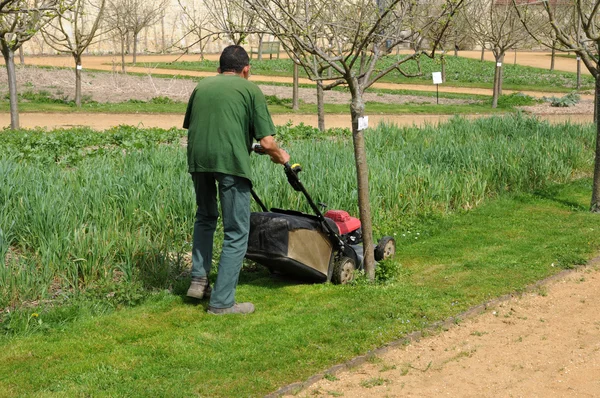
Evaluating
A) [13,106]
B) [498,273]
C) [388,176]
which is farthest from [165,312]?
[13,106]

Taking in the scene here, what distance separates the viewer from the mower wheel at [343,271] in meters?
6.16

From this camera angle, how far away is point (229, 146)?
5.23 meters

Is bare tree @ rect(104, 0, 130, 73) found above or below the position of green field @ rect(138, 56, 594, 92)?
above

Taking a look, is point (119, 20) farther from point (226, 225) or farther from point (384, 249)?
point (226, 225)

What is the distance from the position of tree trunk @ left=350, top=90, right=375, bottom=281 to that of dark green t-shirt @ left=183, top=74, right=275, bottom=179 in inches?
40.2

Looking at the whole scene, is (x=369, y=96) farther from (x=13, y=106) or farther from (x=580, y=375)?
(x=580, y=375)

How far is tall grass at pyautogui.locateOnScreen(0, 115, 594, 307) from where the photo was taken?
19.4ft

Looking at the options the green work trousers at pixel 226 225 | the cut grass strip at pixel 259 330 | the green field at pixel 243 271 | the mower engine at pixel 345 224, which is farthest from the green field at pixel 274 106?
the green work trousers at pixel 226 225

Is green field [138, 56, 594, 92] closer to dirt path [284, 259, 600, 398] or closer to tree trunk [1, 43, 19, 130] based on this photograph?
tree trunk [1, 43, 19, 130]

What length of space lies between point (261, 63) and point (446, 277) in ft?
106

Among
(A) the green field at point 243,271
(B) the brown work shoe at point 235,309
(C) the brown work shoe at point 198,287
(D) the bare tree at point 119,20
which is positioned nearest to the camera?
(A) the green field at point 243,271

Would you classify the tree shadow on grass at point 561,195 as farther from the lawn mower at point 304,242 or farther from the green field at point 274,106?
the green field at point 274,106

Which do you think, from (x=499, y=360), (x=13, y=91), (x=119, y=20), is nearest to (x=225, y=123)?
(x=499, y=360)

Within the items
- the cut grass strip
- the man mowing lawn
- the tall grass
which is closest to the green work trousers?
the man mowing lawn
